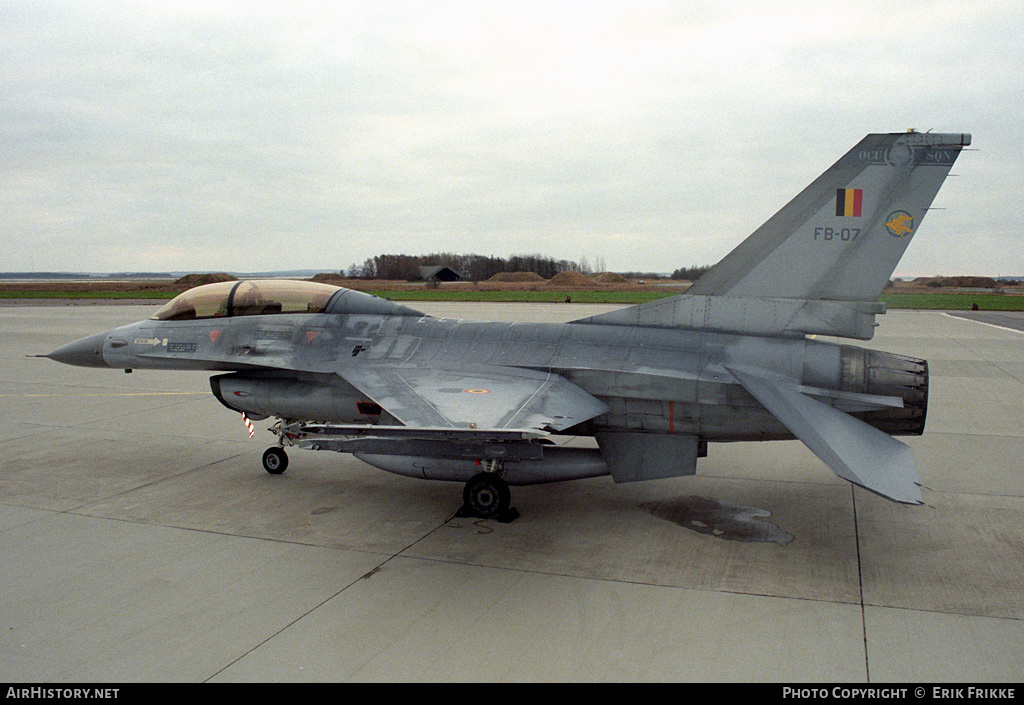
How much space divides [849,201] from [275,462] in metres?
7.61

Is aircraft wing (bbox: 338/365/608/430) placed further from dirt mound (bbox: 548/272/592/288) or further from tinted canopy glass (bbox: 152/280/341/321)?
dirt mound (bbox: 548/272/592/288)

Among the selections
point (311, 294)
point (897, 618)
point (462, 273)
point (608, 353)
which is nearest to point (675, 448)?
point (608, 353)

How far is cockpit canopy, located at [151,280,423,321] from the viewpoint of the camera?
885cm

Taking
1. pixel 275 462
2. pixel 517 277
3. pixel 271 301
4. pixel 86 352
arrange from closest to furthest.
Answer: pixel 275 462 < pixel 271 301 < pixel 86 352 < pixel 517 277

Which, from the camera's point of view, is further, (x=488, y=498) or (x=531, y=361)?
(x=531, y=361)

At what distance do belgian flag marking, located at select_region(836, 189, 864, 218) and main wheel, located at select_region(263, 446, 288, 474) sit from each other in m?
7.35

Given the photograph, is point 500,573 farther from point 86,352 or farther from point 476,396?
point 86,352

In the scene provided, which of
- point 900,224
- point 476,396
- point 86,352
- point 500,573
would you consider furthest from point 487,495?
point 86,352

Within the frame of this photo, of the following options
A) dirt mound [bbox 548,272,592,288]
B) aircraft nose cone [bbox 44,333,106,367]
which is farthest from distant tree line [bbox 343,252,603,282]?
aircraft nose cone [bbox 44,333,106,367]

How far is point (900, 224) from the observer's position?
6.80 m

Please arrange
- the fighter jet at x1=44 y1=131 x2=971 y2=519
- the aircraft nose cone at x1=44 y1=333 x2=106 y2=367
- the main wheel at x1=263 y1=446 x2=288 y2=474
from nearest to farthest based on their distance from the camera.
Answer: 1. the fighter jet at x1=44 y1=131 x2=971 y2=519
2. the main wheel at x1=263 y1=446 x2=288 y2=474
3. the aircraft nose cone at x1=44 y1=333 x2=106 y2=367

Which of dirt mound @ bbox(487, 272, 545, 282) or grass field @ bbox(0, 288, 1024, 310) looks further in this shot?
grass field @ bbox(0, 288, 1024, 310)

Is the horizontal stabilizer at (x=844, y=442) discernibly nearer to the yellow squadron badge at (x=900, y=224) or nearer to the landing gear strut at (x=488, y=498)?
the yellow squadron badge at (x=900, y=224)

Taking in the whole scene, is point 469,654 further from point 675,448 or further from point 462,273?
point 462,273
